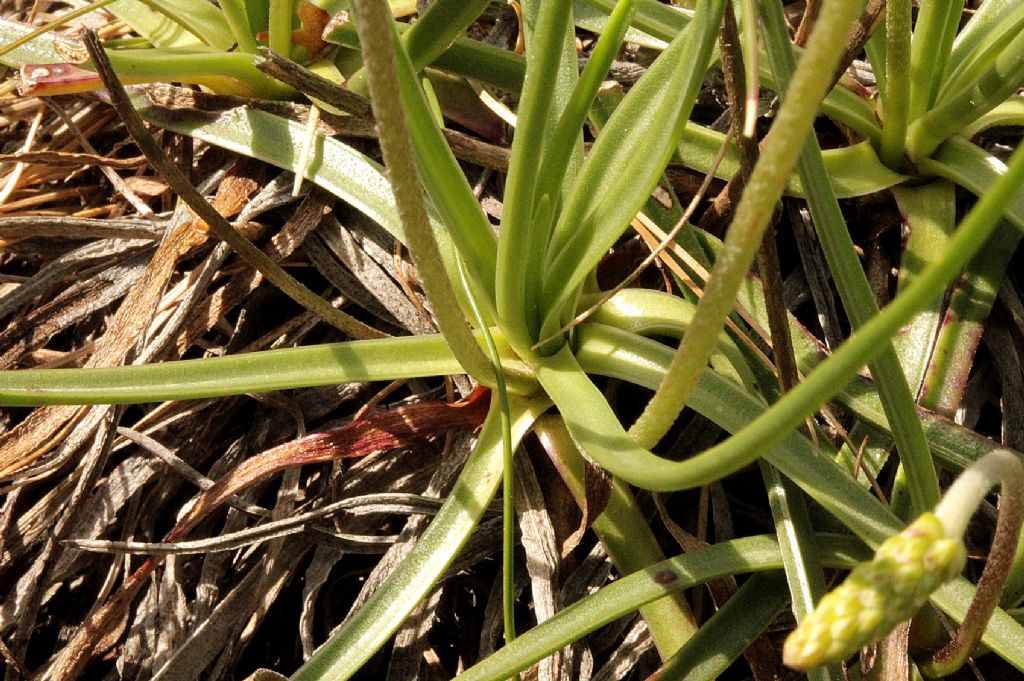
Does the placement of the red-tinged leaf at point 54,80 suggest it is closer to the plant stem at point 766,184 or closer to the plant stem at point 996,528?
the plant stem at point 766,184

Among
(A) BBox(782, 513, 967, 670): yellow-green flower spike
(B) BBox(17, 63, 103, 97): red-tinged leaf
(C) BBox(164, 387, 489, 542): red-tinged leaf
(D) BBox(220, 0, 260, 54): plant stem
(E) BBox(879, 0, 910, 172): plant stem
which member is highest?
(E) BBox(879, 0, 910, 172): plant stem

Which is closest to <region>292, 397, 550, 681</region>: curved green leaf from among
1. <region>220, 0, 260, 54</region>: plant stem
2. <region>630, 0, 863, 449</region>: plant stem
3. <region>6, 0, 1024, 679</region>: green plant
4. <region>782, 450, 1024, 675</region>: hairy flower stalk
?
<region>6, 0, 1024, 679</region>: green plant

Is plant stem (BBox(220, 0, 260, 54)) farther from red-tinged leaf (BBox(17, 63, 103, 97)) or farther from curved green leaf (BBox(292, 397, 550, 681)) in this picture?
curved green leaf (BBox(292, 397, 550, 681))

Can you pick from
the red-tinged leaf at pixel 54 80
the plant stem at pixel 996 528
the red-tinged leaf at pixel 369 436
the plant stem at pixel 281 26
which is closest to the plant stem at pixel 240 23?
the plant stem at pixel 281 26

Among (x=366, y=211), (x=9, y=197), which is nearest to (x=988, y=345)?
(x=366, y=211)

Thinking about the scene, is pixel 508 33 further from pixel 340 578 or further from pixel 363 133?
pixel 340 578

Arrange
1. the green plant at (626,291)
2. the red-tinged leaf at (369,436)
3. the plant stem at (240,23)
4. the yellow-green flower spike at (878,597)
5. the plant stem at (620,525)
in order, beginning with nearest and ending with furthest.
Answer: the yellow-green flower spike at (878,597)
the green plant at (626,291)
the plant stem at (620,525)
the red-tinged leaf at (369,436)
the plant stem at (240,23)
